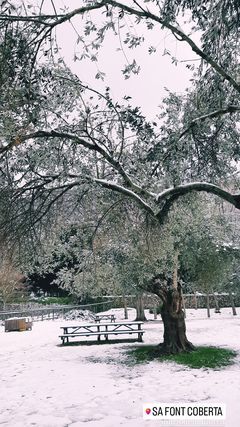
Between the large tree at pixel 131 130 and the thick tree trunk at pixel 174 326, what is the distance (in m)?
6.50

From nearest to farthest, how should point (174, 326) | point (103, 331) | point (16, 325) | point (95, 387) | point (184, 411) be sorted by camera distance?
1. point (184, 411)
2. point (95, 387)
3. point (174, 326)
4. point (103, 331)
5. point (16, 325)

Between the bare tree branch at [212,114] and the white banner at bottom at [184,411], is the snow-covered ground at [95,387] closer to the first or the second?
the white banner at bottom at [184,411]

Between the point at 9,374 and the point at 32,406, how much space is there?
3736 millimetres

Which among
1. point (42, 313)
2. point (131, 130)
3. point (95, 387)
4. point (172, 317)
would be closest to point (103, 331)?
point (172, 317)

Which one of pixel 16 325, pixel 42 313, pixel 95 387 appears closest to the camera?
pixel 95 387

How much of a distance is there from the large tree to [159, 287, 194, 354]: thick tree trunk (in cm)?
650

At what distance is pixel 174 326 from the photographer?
1385 centimetres

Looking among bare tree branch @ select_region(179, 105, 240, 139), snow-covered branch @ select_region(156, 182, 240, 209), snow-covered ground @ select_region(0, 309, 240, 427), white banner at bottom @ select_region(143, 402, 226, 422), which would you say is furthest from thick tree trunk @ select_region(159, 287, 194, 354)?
bare tree branch @ select_region(179, 105, 240, 139)

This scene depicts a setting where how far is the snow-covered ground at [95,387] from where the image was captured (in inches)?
275

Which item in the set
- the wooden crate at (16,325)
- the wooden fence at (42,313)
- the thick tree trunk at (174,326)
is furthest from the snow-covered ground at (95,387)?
the wooden fence at (42,313)

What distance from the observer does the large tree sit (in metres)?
5.19

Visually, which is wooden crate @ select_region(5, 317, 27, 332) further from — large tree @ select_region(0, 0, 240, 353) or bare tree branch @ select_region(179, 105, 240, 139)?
bare tree branch @ select_region(179, 105, 240, 139)

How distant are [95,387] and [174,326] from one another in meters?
5.14

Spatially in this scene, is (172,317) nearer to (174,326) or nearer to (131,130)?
(174,326)
